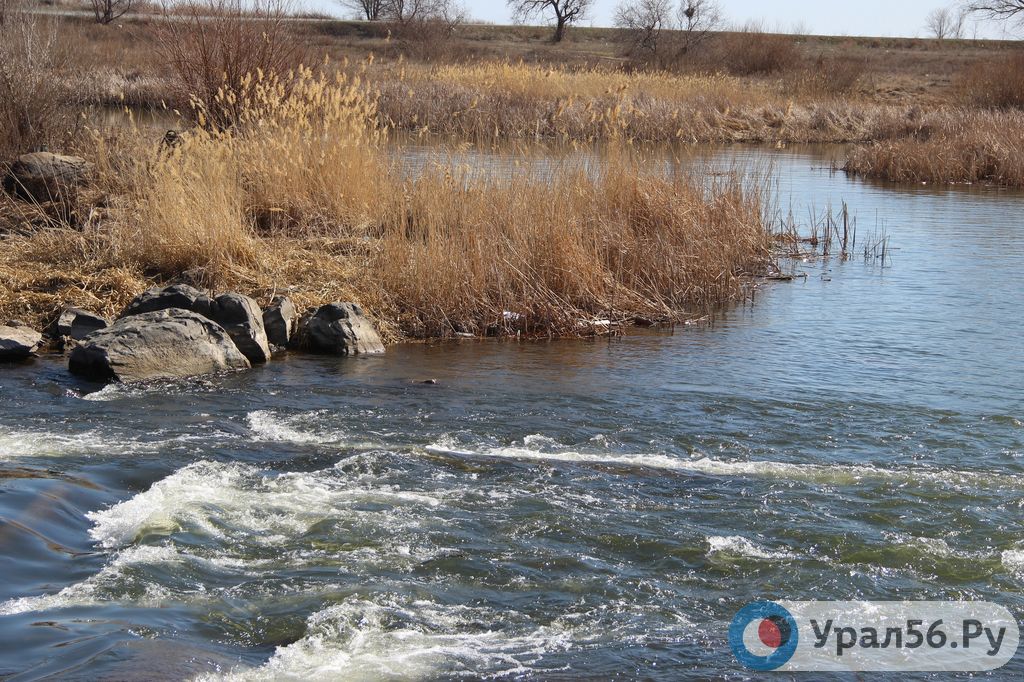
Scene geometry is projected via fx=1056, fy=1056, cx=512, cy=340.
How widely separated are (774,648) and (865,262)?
9.59 meters

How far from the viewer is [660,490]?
Result: 5.77 meters

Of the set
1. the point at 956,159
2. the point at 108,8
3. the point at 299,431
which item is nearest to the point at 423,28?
the point at 108,8

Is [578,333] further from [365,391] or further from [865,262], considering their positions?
[865,262]

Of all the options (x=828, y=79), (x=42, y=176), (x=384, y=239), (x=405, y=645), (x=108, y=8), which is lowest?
(x=405, y=645)

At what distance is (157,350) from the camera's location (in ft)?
25.5

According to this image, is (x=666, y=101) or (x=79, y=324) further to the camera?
(x=666, y=101)

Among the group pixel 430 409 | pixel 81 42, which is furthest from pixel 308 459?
pixel 81 42

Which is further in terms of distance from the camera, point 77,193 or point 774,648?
point 77,193

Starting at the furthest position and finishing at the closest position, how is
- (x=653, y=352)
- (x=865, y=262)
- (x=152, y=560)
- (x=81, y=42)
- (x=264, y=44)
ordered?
1. (x=81, y=42)
2. (x=264, y=44)
3. (x=865, y=262)
4. (x=653, y=352)
5. (x=152, y=560)

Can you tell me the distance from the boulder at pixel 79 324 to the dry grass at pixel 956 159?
16623mm

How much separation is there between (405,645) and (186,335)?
4426 millimetres

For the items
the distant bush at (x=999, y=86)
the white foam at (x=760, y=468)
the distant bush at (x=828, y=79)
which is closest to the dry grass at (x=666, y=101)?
the distant bush at (x=828, y=79)

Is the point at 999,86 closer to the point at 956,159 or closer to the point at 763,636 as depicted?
the point at 956,159

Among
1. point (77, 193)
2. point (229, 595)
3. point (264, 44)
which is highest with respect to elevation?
point (264, 44)
